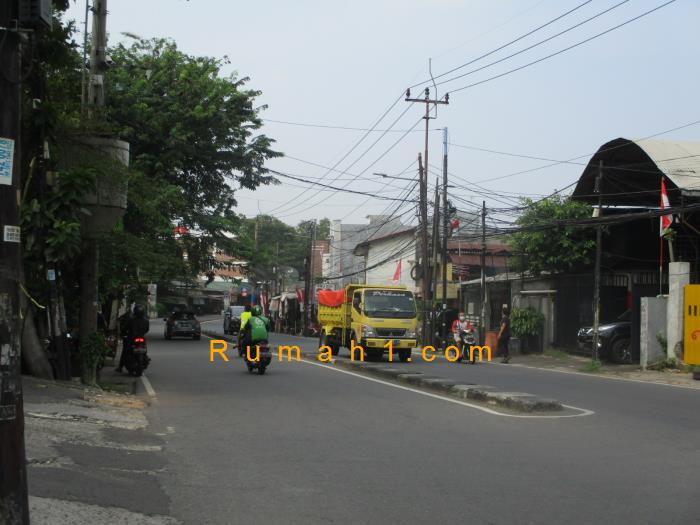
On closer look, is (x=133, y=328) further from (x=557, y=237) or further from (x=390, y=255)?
(x=390, y=255)

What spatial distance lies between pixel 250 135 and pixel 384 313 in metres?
10.8

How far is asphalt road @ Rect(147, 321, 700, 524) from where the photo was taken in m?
6.59

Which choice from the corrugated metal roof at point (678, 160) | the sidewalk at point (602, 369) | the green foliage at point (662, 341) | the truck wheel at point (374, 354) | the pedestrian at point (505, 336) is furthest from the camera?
→ the pedestrian at point (505, 336)

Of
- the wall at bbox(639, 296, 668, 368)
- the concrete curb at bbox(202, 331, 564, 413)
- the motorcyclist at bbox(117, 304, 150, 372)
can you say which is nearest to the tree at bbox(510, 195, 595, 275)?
the wall at bbox(639, 296, 668, 368)

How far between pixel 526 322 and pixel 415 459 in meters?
25.5

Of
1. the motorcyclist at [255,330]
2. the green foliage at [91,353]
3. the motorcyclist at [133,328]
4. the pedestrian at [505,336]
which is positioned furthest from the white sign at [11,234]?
the pedestrian at [505,336]

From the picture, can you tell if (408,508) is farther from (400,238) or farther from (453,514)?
(400,238)

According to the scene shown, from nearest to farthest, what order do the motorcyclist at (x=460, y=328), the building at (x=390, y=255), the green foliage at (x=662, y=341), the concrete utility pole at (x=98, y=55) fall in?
the concrete utility pole at (x=98, y=55)
the green foliage at (x=662, y=341)
the motorcyclist at (x=460, y=328)
the building at (x=390, y=255)

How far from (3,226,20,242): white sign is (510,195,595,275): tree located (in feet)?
92.1

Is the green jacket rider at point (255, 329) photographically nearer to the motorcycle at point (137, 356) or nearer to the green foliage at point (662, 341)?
the motorcycle at point (137, 356)

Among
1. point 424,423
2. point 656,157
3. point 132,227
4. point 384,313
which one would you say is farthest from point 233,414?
point 656,157

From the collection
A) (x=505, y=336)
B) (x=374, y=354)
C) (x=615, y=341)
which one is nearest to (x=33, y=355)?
(x=374, y=354)

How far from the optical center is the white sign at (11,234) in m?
4.95

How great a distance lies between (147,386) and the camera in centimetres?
1683
